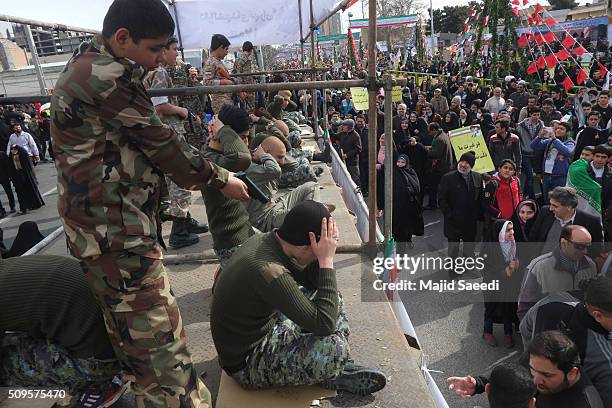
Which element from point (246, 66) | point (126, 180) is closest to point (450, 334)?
point (126, 180)

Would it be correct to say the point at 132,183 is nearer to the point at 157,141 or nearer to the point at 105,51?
the point at 157,141

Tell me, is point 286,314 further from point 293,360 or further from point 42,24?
point 42,24

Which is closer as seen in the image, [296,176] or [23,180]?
[296,176]

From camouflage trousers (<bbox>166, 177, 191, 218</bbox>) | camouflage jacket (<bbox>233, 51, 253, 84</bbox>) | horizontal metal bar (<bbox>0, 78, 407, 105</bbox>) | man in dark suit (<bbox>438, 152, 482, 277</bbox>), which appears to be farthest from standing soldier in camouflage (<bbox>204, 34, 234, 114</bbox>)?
man in dark suit (<bbox>438, 152, 482, 277</bbox>)

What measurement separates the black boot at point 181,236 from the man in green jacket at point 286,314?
236 cm

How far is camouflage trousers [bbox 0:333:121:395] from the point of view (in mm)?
2107

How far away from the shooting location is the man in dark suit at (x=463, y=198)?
5.57 metres

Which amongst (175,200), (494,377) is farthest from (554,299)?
(175,200)

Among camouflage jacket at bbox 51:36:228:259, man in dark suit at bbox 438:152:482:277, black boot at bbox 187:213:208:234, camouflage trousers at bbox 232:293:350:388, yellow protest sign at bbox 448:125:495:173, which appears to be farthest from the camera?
yellow protest sign at bbox 448:125:495:173

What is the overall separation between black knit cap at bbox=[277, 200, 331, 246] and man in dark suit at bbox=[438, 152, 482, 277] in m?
3.91

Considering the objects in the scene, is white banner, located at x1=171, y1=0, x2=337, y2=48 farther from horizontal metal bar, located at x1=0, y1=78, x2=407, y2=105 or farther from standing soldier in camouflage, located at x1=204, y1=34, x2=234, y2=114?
horizontal metal bar, located at x1=0, y1=78, x2=407, y2=105

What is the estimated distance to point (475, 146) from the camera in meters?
6.05

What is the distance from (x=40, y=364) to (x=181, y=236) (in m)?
2.43

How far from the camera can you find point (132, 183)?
1.76m
